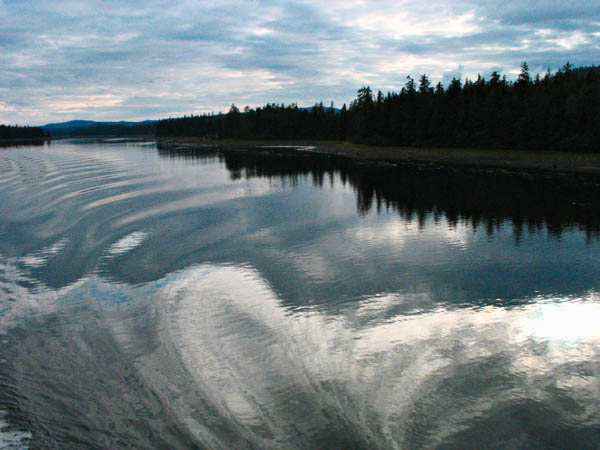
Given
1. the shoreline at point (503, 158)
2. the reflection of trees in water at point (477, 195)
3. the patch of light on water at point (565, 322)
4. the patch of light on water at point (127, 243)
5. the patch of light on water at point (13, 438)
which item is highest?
the shoreline at point (503, 158)

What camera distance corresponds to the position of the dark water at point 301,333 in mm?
9797

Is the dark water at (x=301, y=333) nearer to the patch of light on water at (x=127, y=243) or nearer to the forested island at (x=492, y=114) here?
the patch of light on water at (x=127, y=243)

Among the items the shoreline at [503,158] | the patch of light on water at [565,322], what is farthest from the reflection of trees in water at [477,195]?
the patch of light on water at [565,322]

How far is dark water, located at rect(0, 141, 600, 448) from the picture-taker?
386 inches

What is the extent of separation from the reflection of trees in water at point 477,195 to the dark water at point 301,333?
44.4 inches

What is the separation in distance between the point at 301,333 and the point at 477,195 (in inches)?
1271

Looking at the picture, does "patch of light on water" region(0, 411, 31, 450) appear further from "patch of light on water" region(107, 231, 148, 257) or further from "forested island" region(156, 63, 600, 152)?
"forested island" region(156, 63, 600, 152)

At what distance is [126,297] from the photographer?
17.1 meters

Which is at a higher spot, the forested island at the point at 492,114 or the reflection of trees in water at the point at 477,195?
the forested island at the point at 492,114

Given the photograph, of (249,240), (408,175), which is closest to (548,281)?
(249,240)

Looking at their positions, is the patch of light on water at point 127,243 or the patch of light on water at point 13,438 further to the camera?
the patch of light on water at point 127,243

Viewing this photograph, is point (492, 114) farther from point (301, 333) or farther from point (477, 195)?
point (301, 333)

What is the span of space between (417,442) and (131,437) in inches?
227

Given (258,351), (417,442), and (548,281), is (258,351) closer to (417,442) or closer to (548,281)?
(417,442)
